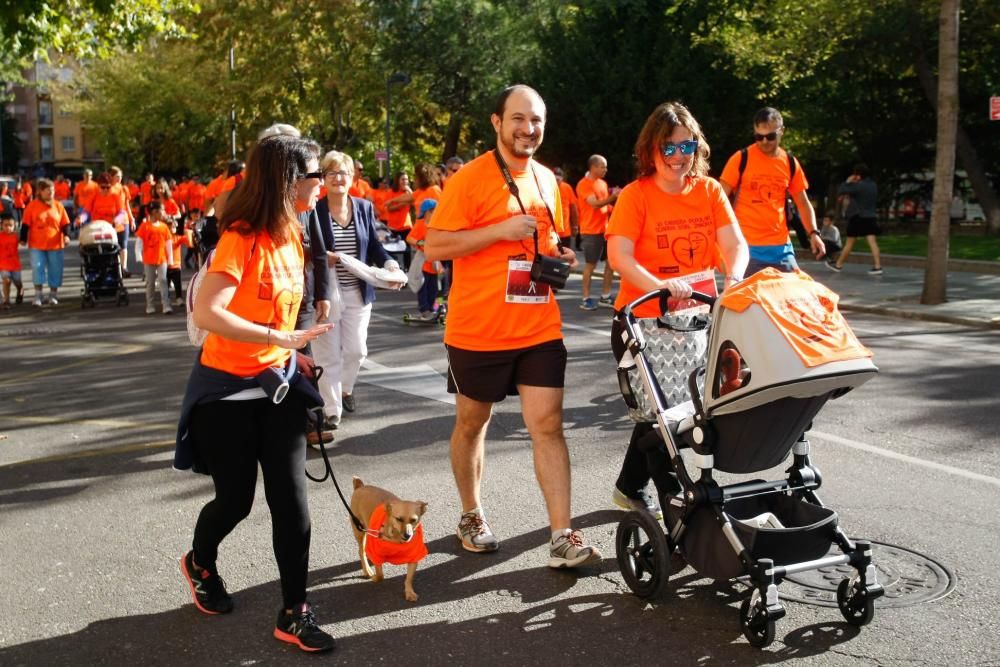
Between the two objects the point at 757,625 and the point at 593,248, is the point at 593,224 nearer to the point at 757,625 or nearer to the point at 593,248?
the point at 593,248

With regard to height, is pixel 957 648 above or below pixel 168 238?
below

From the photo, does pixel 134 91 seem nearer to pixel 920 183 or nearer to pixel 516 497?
pixel 920 183

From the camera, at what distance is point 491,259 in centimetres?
478

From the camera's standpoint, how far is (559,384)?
482cm

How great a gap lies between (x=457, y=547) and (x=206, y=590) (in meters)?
1.24

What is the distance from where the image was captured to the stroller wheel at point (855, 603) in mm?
4012

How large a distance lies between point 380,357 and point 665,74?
70.2ft

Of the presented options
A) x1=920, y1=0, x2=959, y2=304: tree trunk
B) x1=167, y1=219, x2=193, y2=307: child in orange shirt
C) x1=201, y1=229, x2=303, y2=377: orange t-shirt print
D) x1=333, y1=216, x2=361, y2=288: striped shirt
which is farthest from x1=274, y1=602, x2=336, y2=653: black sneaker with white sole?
x1=920, y1=0, x2=959, y2=304: tree trunk

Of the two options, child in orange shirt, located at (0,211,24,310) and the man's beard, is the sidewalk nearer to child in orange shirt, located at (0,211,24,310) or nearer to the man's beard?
the man's beard

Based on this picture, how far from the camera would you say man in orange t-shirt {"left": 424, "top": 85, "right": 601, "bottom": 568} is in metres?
4.71

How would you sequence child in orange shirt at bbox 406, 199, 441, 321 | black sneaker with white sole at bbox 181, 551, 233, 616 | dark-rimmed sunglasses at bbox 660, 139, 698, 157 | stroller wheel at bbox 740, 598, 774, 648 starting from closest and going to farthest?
stroller wheel at bbox 740, 598, 774, 648 → black sneaker with white sole at bbox 181, 551, 233, 616 → dark-rimmed sunglasses at bbox 660, 139, 698, 157 → child in orange shirt at bbox 406, 199, 441, 321

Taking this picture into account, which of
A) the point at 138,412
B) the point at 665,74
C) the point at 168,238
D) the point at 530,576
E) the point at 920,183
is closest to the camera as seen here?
the point at 530,576

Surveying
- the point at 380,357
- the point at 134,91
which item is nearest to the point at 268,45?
the point at 134,91

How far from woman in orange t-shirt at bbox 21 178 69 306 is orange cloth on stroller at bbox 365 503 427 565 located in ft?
42.4
